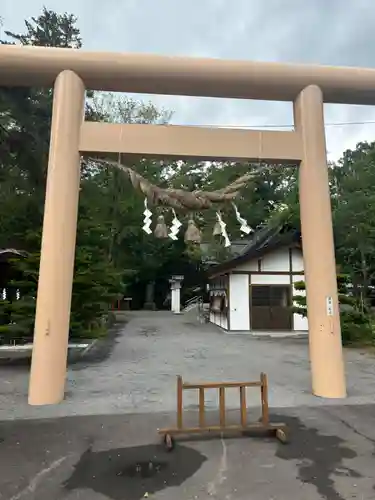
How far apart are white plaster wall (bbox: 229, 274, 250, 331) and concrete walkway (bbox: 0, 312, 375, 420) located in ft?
9.32

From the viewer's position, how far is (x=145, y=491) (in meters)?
→ 3.73

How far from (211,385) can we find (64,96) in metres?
5.46

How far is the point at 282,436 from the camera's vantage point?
4988mm

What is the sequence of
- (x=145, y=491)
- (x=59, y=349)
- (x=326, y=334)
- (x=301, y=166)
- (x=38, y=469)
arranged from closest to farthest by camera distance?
(x=145, y=491) → (x=38, y=469) → (x=59, y=349) → (x=326, y=334) → (x=301, y=166)

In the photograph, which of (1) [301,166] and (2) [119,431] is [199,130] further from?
(2) [119,431]

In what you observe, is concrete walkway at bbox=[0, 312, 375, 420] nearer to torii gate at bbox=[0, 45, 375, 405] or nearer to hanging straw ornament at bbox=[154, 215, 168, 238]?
torii gate at bbox=[0, 45, 375, 405]

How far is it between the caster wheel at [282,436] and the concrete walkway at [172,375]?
5.29 feet

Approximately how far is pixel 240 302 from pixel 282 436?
1447cm

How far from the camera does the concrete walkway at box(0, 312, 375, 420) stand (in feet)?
22.3

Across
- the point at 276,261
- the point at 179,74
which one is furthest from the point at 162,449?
the point at 276,261

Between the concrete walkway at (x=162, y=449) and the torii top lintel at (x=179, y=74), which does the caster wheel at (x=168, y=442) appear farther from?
the torii top lintel at (x=179, y=74)

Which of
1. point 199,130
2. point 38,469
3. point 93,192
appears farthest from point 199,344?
point 38,469

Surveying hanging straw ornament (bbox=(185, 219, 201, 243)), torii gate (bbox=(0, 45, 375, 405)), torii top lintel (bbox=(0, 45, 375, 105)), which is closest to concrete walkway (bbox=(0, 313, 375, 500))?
torii gate (bbox=(0, 45, 375, 405))

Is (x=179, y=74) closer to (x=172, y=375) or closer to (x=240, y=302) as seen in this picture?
(x=172, y=375)
